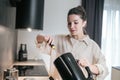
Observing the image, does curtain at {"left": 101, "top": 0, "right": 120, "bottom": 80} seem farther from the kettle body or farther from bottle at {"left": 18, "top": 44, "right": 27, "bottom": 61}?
the kettle body

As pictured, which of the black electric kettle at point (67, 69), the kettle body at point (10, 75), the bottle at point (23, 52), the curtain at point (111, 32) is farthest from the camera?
the curtain at point (111, 32)

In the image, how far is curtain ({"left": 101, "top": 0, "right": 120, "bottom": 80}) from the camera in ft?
12.0

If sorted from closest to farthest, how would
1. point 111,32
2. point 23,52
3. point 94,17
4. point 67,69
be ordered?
point 67,69 → point 23,52 → point 94,17 → point 111,32

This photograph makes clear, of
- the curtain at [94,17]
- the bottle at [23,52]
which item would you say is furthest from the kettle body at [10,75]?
the curtain at [94,17]

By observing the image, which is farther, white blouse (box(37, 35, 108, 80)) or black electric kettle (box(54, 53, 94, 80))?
white blouse (box(37, 35, 108, 80))

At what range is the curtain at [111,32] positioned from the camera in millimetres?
3664

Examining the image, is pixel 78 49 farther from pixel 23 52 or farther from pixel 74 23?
pixel 23 52

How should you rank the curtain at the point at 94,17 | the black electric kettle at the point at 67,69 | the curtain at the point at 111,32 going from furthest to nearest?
the curtain at the point at 111,32
the curtain at the point at 94,17
the black electric kettle at the point at 67,69

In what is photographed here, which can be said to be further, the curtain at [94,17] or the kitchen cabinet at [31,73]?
the curtain at [94,17]

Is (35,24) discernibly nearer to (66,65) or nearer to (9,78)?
(9,78)

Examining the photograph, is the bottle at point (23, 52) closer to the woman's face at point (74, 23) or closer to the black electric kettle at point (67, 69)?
the woman's face at point (74, 23)

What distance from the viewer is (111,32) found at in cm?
370

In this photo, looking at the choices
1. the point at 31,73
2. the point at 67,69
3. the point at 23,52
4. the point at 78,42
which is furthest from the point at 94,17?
→ the point at 67,69

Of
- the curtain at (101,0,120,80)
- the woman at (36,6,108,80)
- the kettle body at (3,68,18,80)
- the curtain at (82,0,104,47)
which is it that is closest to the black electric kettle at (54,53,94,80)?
the woman at (36,6,108,80)
